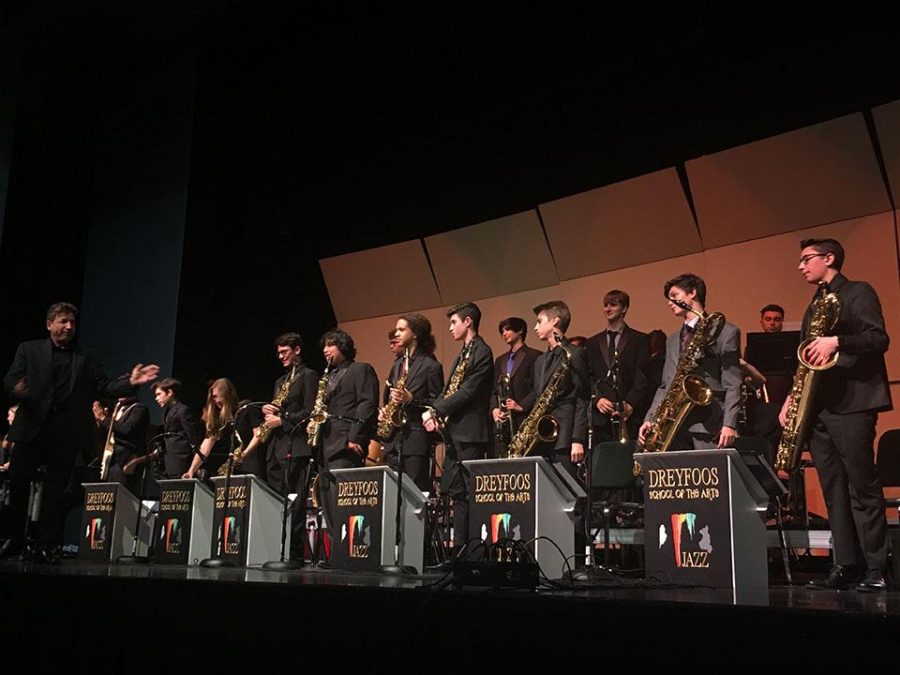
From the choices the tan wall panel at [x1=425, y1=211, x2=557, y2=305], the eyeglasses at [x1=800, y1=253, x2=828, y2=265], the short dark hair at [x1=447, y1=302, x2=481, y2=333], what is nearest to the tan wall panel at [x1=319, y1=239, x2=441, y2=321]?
the tan wall panel at [x1=425, y1=211, x2=557, y2=305]

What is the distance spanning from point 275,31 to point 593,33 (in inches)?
133

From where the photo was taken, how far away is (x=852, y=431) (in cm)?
458

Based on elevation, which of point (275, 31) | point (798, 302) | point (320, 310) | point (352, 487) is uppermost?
point (275, 31)

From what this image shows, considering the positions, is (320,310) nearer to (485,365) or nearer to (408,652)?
(485,365)

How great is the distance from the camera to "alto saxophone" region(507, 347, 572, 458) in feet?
21.0

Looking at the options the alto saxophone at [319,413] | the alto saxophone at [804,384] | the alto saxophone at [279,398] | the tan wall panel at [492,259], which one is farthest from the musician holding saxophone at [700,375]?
the tan wall panel at [492,259]

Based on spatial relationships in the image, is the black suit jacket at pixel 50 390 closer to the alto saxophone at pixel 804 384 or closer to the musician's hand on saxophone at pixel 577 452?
the musician's hand on saxophone at pixel 577 452

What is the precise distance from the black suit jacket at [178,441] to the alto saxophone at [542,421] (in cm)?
327

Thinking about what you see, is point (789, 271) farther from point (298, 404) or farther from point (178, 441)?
point (178, 441)

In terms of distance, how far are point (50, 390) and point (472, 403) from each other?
290 centimetres

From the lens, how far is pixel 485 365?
648cm

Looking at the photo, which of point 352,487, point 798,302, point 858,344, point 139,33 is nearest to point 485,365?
point 352,487

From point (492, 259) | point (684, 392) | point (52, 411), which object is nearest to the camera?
point (684, 392)

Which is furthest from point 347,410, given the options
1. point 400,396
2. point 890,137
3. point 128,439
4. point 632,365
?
point 890,137
